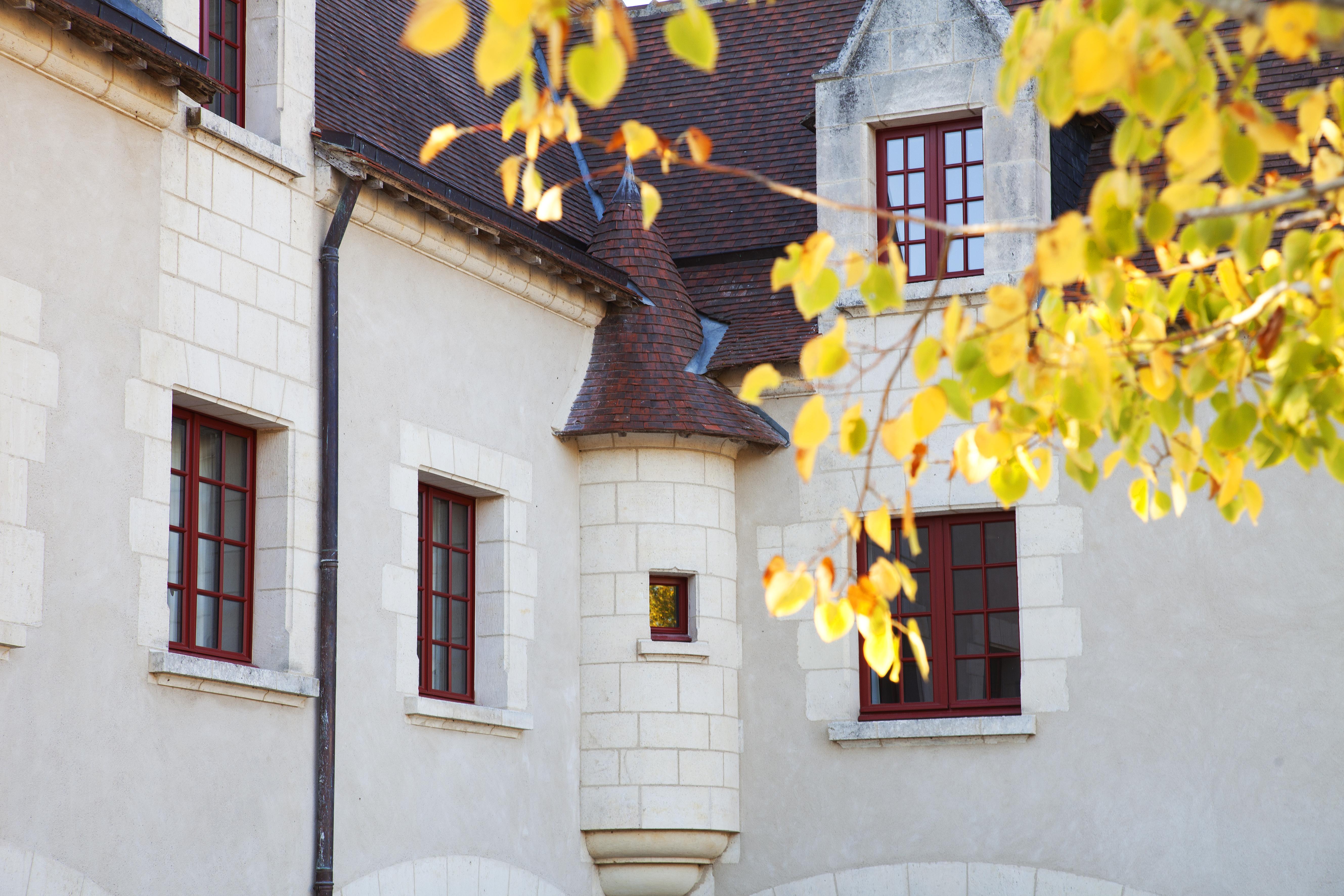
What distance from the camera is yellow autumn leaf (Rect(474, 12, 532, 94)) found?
2.92m

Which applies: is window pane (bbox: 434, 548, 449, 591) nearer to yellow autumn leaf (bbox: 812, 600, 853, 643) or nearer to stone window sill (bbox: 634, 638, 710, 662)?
stone window sill (bbox: 634, 638, 710, 662)

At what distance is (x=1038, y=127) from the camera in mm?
11320

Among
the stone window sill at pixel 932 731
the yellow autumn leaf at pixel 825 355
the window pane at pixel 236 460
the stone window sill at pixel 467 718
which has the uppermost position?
the window pane at pixel 236 460

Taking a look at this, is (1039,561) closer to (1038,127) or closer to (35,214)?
(1038,127)

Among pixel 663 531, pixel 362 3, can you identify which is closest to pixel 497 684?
pixel 663 531

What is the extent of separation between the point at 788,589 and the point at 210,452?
5534 mm

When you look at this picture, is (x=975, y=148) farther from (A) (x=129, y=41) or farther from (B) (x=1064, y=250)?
(B) (x=1064, y=250)

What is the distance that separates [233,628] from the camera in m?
8.71

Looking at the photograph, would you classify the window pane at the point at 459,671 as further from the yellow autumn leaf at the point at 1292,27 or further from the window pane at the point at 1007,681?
the yellow autumn leaf at the point at 1292,27

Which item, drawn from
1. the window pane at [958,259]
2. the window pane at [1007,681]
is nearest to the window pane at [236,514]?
the window pane at [1007,681]

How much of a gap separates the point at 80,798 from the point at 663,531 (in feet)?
15.7

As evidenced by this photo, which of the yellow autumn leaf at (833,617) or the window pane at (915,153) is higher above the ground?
the window pane at (915,153)

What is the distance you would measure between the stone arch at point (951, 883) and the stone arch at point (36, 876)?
202 inches

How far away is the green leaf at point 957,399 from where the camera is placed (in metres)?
3.71
